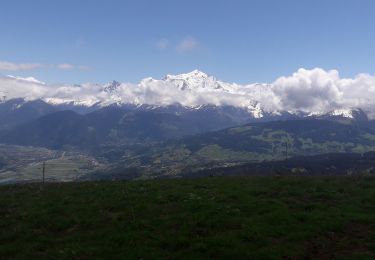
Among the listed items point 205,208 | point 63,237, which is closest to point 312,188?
point 205,208

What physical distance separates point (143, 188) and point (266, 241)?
2027 centimetres

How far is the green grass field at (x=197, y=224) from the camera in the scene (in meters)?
24.1

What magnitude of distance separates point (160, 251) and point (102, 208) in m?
11.2

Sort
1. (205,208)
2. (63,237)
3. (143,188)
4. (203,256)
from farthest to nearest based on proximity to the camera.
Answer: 1. (143,188)
2. (205,208)
3. (63,237)
4. (203,256)

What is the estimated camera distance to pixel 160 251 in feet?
78.8

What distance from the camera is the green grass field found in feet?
79.0

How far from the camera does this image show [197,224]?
92.6 feet

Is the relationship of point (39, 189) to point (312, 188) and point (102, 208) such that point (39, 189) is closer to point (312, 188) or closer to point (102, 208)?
point (102, 208)

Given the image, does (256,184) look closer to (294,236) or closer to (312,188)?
(312,188)

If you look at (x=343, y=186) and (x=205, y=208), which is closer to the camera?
(x=205, y=208)

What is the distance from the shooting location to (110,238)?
86.6 feet

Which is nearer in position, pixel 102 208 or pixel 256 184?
pixel 102 208

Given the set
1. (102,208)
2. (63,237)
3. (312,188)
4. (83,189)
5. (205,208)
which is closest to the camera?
(63,237)

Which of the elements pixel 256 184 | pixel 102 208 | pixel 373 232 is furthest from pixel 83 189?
pixel 373 232
